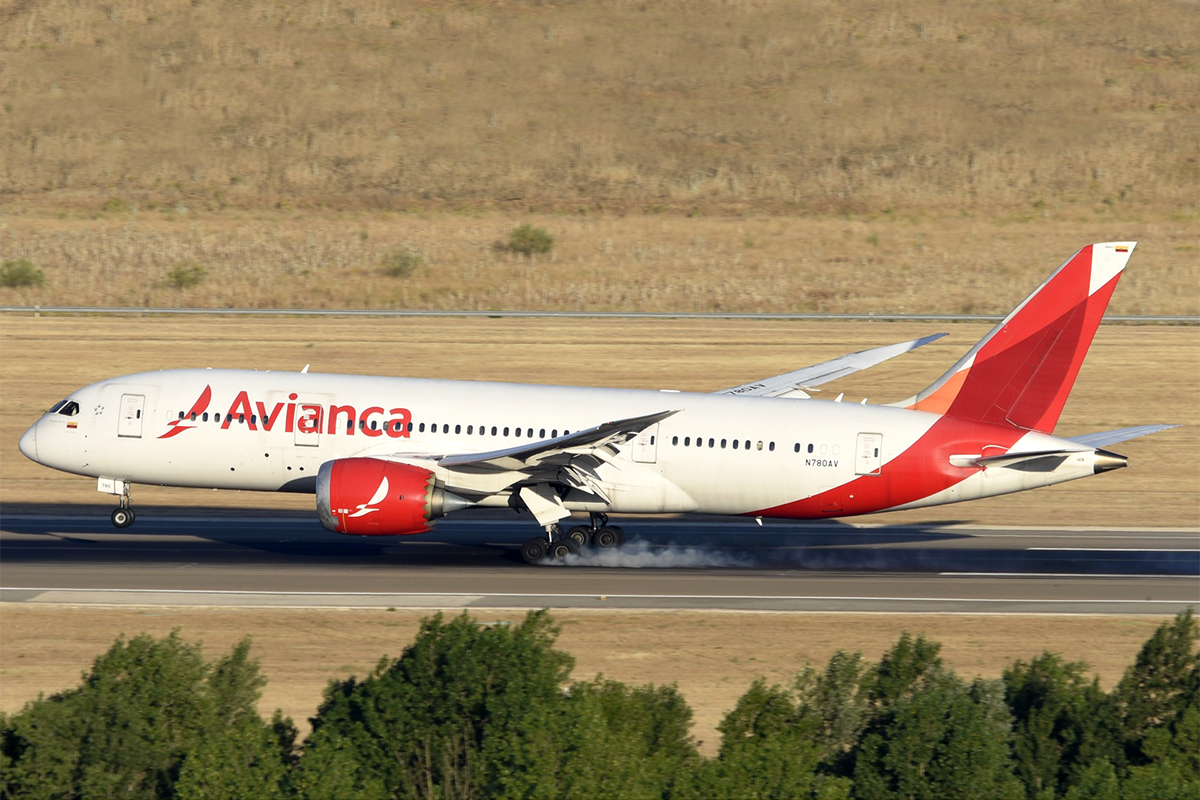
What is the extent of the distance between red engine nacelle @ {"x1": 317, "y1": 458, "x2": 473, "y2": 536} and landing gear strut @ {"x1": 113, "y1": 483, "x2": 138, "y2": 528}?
6.11 meters

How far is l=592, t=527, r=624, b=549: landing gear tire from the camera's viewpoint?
101ft

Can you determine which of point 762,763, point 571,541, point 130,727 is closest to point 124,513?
point 571,541

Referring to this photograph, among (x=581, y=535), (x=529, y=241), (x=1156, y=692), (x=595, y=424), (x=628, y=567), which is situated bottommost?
(x=1156, y=692)

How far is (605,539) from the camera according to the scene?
30.8 m

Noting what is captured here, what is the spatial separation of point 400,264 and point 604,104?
39300 millimetres

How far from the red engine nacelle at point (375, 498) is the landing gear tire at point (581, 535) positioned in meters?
3.68

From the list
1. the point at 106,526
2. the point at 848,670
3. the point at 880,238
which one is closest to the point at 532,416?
the point at 106,526

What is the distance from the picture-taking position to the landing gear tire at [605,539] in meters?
30.8

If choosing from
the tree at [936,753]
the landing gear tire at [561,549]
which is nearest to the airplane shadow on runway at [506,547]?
the landing gear tire at [561,549]

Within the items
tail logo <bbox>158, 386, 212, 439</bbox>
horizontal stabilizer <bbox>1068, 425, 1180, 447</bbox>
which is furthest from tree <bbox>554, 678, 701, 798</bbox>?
tail logo <bbox>158, 386, 212, 439</bbox>

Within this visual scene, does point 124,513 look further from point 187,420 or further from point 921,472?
point 921,472

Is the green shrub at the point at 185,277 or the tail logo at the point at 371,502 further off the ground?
the green shrub at the point at 185,277

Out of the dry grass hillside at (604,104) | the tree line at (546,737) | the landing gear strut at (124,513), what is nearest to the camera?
the tree line at (546,737)

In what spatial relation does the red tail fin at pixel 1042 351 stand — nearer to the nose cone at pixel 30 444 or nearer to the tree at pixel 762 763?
the tree at pixel 762 763
